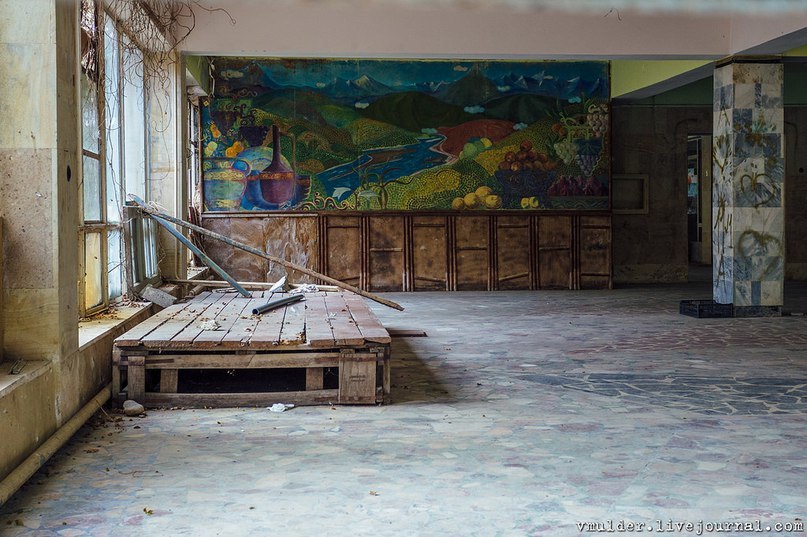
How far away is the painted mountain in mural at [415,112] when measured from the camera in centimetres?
1373

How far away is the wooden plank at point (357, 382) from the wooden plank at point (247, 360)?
6cm

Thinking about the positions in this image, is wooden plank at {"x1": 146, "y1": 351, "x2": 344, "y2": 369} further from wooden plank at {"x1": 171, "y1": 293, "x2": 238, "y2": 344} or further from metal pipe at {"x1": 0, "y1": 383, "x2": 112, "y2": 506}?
metal pipe at {"x1": 0, "y1": 383, "x2": 112, "y2": 506}

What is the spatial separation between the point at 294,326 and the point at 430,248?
7.93 metres

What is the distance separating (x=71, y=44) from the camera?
4668mm

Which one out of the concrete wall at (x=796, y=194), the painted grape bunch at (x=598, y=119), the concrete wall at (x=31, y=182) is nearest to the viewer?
the concrete wall at (x=31, y=182)

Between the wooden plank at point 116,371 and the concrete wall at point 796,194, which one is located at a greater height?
the concrete wall at point 796,194

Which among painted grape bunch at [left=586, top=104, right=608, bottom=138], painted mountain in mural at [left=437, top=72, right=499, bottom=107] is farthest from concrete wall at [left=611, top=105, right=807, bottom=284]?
painted mountain in mural at [left=437, top=72, right=499, bottom=107]

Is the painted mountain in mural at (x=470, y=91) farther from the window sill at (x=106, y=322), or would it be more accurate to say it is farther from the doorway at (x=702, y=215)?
the window sill at (x=106, y=322)

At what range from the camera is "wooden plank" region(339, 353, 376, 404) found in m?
5.39

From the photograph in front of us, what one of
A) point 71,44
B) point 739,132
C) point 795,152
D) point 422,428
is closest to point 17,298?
point 71,44

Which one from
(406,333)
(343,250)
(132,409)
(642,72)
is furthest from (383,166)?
(132,409)

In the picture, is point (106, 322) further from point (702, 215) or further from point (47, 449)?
point (702, 215)

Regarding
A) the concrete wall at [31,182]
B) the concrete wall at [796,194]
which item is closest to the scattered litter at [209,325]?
the concrete wall at [31,182]

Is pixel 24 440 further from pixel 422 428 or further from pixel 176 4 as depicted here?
pixel 176 4
